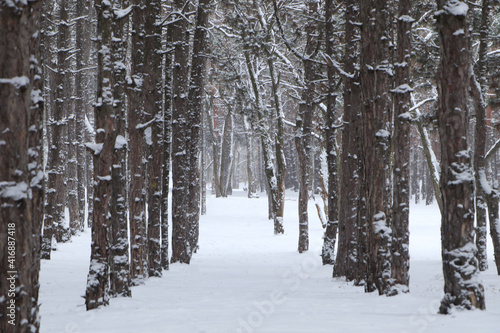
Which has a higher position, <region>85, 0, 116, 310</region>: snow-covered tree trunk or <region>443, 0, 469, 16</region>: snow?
<region>443, 0, 469, 16</region>: snow

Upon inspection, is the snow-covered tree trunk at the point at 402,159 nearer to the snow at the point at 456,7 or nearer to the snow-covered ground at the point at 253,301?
the snow-covered ground at the point at 253,301

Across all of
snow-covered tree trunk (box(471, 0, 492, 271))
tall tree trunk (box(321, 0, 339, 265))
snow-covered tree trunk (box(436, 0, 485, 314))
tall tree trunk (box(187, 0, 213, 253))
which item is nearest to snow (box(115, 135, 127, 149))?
snow-covered tree trunk (box(436, 0, 485, 314))

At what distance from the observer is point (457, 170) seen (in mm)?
6672

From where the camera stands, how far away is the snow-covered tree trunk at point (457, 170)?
662 centimetres

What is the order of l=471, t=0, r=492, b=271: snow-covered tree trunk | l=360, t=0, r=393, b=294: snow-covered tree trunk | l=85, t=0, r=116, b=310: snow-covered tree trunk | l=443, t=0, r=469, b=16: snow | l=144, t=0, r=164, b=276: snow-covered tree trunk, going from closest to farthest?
l=443, t=0, r=469, b=16: snow → l=85, t=0, r=116, b=310: snow-covered tree trunk → l=360, t=0, r=393, b=294: snow-covered tree trunk → l=144, t=0, r=164, b=276: snow-covered tree trunk → l=471, t=0, r=492, b=271: snow-covered tree trunk

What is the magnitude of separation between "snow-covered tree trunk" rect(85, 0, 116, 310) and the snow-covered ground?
17.7 inches

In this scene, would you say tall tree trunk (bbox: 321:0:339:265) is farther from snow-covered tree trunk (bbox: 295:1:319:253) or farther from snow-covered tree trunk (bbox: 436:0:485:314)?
snow-covered tree trunk (bbox: 436:0:485:314)

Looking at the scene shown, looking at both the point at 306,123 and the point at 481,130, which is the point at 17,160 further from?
the point at 306,123

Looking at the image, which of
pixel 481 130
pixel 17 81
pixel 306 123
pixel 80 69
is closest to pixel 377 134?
pixel 481 130

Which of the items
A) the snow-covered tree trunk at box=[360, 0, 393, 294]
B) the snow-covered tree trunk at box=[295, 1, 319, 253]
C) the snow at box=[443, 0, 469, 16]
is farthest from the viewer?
the snow-covered tree trunk at box=[295, 1, 319, 253]

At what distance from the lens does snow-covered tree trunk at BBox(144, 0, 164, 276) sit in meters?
11.9

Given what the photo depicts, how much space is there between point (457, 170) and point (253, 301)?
4.09m

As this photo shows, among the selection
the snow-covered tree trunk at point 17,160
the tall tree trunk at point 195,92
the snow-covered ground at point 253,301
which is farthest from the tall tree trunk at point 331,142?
the snow-covered tree trunk at point 17,160

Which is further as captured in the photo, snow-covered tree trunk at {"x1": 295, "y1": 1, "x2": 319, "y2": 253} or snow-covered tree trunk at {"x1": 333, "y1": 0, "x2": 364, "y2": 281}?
snow-covered tree trunk at {"x1": 295, "y1": 1, "x2": 319, "y2": 253}
